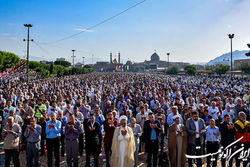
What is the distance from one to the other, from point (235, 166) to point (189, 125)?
1.85 m

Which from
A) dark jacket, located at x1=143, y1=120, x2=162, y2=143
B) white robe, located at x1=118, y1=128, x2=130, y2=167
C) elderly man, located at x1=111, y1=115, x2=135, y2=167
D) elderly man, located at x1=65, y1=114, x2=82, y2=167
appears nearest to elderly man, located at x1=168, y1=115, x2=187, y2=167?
dark jacket, located at x1=143, y1=120, x2=162, y2=143

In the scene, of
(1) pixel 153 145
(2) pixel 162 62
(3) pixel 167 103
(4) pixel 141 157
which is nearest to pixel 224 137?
(1) pixel 153 145

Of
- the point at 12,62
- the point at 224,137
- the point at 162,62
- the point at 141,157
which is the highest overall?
the point at 162,62

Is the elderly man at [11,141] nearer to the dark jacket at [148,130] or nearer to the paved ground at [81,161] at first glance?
the paved ground at [81,161]

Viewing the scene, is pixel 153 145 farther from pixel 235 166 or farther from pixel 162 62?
pixel 162 62

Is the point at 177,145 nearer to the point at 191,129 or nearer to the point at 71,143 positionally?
the point at 191,129

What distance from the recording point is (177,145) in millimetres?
5520

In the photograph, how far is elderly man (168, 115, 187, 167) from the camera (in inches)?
215

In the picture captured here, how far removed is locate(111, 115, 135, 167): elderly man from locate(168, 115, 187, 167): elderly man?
1.16m

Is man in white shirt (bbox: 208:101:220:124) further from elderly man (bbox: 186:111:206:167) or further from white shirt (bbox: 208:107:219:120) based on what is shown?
elderly man (bbox: 186:111:206:167)

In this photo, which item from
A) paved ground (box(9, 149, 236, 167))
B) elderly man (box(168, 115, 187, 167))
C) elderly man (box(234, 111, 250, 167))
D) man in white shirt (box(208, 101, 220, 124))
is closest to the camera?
elderly man (box(234, 111, 250, 167))

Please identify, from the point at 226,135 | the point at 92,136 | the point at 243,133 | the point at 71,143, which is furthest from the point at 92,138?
the point at 243,133

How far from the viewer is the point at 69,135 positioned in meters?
5.42

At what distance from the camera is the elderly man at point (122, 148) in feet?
16.4
